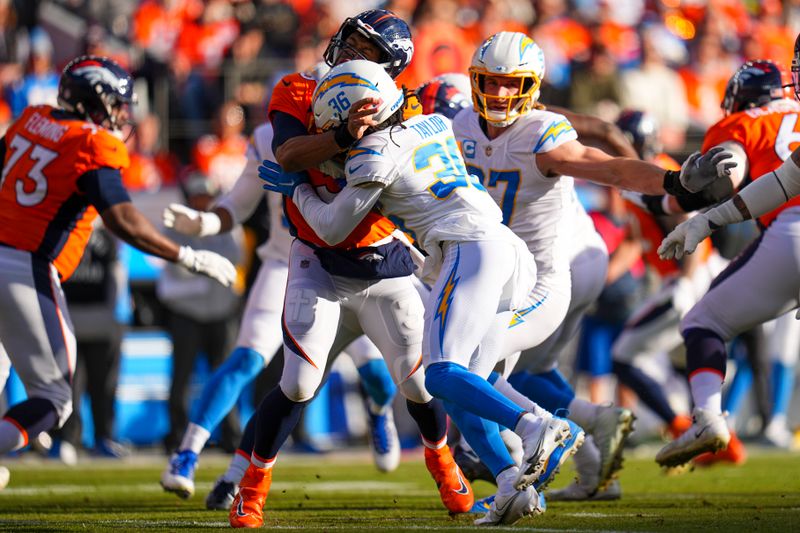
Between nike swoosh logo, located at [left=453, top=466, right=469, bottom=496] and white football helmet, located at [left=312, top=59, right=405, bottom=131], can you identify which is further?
nike swoosh logo, located at [left=453, top=466, right=469, bottom=496]

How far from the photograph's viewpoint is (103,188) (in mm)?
6023

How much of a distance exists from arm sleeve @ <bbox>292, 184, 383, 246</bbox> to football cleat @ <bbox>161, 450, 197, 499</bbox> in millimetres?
1841

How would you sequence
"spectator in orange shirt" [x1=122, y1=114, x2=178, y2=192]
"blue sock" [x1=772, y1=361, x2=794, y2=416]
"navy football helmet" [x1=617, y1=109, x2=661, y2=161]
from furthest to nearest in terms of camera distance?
"spectator in orange shirt" [x1=122, y1=114, x2=178, y2=192] → "blue sock" [x1=772, y1=361, x2=794, y2=416] → "navy football helmet" [x1=617, y1=109, x2=661, y2=161]

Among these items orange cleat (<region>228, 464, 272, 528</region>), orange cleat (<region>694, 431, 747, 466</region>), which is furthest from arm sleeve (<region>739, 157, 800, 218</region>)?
orange cleat (<region>694, 431, 747, 466</region>)

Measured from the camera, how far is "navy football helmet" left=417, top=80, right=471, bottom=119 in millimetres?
6660

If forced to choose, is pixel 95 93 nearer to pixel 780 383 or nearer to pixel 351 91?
pixel 351 91

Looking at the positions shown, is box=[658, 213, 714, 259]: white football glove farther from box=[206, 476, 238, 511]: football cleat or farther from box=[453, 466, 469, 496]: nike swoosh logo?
box=[206, 476, 238, 511]: football cleat

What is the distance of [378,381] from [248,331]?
30.6 inches

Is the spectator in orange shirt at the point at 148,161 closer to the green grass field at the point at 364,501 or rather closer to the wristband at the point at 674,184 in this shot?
the green grass field at the point at 364,501

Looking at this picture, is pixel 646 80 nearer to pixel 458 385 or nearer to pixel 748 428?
pixel 748 428

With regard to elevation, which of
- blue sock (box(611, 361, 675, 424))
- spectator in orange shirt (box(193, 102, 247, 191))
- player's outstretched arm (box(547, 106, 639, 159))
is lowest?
spectator in orange shirt (box(193, 102, 247, 191))

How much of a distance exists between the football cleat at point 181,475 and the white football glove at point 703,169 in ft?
9.32

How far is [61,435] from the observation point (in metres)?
9.59

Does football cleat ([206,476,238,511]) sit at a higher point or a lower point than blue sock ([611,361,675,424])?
higher
